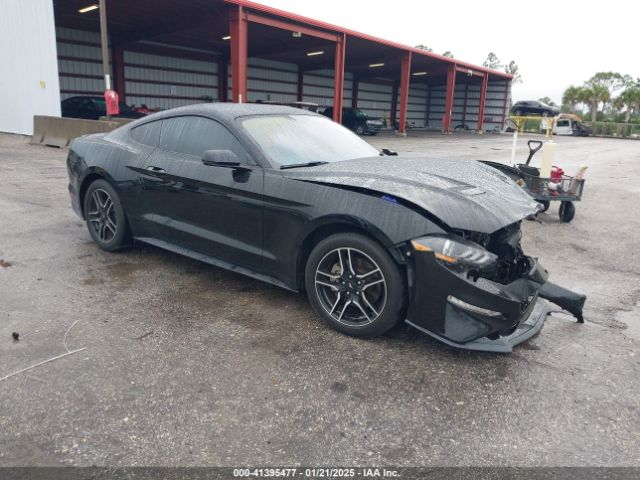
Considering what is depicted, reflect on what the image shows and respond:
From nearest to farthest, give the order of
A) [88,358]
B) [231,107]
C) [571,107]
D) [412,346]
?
[88,358], [412,346], [231,107], [571,107]

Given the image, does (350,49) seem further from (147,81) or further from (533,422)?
(533,422)

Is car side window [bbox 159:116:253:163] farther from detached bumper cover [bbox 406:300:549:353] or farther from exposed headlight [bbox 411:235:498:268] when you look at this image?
detached bumper cover [bbox 406:300:549:353]

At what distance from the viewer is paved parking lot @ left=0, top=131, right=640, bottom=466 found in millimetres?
2352

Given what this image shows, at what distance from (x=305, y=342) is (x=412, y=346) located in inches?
27.3

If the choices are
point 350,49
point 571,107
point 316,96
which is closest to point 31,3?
point 350,49

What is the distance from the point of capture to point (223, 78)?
32031 millimetres

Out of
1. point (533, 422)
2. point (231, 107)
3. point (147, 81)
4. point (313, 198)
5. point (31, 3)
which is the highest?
point (31, 3)

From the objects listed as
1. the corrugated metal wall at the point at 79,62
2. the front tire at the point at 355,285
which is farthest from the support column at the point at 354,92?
the front tire at the point at 355,285

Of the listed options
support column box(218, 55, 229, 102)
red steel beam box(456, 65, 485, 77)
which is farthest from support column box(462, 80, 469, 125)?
support column box(218, 55, 229, 102)

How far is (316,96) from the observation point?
39125 mm

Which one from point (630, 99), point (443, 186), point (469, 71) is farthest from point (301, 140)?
point (630, 99)

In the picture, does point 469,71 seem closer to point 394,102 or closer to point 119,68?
point 394,102

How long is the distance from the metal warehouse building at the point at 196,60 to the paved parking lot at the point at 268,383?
14.2 metres

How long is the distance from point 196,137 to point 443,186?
7.07 ft
